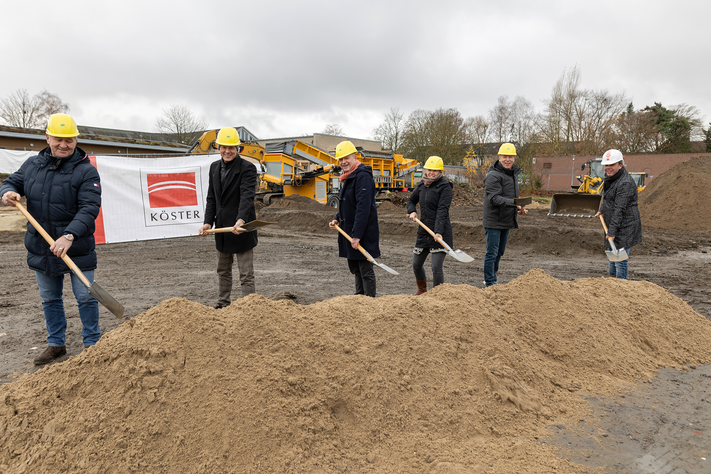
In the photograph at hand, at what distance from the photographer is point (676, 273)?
795cm

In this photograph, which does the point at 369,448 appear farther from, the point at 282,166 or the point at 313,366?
the point at 282,166

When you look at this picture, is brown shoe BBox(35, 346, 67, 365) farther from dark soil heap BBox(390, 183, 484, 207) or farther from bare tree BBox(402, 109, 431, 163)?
bare tree BBox(402, 109, 431, 163)

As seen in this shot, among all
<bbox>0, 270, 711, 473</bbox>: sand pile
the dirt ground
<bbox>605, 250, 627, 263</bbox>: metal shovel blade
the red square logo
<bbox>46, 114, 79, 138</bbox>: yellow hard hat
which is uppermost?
<bbox>46, 114, 79, 138</bbox>: yellow hard hat

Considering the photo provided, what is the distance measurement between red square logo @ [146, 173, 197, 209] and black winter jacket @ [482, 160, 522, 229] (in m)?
7.40

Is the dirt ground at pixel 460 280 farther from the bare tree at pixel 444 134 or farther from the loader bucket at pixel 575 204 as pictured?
the bare tree at pixel 444 134

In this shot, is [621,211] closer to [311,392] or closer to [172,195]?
[311,392]

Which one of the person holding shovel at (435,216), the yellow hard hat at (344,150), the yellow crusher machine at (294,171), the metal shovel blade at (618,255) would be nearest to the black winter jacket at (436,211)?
the person holding shovel at (435,216)

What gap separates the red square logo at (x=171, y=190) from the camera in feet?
32.2

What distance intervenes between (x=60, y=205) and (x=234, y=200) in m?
1.62

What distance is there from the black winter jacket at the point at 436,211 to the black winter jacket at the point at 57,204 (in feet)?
11.0

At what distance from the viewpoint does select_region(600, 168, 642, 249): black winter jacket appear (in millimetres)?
5305

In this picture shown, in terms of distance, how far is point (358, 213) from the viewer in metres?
4.54

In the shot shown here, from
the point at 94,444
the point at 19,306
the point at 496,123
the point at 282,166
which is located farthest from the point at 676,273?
the point at 496,123

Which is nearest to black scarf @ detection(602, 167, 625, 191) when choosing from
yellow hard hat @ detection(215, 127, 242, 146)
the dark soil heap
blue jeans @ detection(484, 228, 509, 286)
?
blue jeans @ detection(484, 228, 509, 286)
